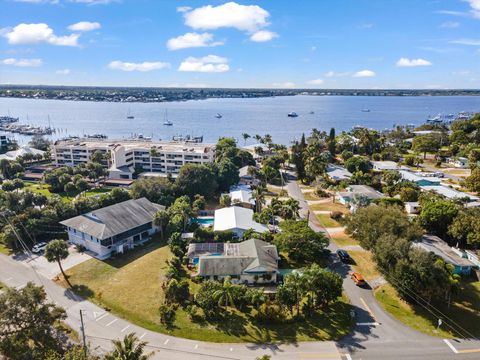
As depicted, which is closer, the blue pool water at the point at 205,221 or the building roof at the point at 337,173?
the blue pool water at the point at 205,221

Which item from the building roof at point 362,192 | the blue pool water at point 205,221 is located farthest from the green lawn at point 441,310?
the building roof at point 362,192

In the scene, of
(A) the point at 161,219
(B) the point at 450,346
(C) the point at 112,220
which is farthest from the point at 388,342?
(C) the point at 112,220

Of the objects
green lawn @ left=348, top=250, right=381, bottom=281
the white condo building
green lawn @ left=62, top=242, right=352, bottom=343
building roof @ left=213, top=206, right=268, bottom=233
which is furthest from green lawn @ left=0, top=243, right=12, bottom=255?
green lawn @ left=348, top=250, right=381, bottom=281

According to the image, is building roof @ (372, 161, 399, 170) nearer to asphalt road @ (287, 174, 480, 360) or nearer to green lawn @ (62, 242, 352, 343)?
asphalt road @ (287, 174, 480, 360)

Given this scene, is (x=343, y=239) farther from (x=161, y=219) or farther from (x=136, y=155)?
(x=136, y=155)

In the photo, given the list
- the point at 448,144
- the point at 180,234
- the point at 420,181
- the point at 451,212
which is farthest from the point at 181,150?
the point at 448,144

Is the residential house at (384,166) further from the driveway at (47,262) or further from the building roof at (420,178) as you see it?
the driveway at (47,262)
